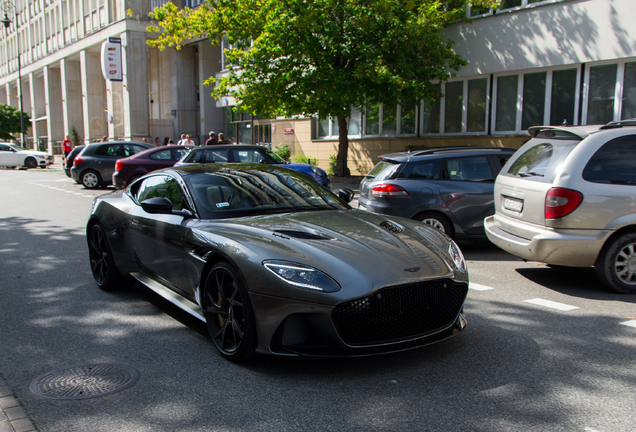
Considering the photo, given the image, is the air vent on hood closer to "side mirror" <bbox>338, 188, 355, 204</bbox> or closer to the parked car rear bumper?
"side mirror" <bbox>338, 188, 355, 204</bbox>

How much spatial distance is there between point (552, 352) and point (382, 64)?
13965mm

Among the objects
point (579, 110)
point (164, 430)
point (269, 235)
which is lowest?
point (164, 430)

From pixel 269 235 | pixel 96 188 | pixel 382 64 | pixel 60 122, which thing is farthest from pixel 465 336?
pixel 60 122

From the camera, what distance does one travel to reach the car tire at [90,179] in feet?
65.8

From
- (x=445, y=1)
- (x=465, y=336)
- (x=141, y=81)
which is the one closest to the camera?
(x=465, y=336)

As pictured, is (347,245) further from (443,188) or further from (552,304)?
(443,188)

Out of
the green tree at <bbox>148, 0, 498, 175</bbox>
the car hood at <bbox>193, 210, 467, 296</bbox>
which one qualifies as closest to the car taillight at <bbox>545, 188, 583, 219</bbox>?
the car hood at <bbox>193, 210, 467, 296</bbox>

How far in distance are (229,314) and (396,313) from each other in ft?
4.00

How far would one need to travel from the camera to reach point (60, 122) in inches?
2229

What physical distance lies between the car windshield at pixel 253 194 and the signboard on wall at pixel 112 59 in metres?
37.5

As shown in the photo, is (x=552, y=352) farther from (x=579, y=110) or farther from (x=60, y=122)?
(x=60, y=122)

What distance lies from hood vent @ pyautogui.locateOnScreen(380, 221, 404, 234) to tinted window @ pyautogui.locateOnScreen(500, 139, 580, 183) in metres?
2.23

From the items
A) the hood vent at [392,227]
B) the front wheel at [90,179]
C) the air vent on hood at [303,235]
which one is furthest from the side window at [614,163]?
the front wheel at [90,179]

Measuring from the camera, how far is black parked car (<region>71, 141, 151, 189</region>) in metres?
20.1
